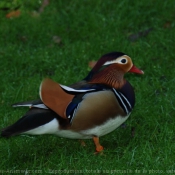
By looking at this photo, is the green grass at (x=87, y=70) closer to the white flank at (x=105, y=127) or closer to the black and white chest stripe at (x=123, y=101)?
the white flank at (x=105, y=127)

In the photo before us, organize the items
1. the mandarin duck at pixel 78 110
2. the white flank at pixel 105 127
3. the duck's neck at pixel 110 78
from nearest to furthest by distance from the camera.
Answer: the mandarin duck at pixel 78 110 → the white flank at pixel 105 127 → the duck's neck at pixel 110 78

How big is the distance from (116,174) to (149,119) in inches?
43.6

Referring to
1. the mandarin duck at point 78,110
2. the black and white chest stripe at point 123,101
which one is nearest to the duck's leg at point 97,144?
the mandarin duck at point 78,110

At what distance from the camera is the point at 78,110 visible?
416 centimetres

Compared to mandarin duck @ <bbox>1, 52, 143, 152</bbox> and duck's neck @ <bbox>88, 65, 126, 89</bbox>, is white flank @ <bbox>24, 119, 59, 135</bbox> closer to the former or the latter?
mandarin duck @ <bbox>1, 52, 143, 152</bbox>

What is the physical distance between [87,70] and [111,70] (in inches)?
63.8

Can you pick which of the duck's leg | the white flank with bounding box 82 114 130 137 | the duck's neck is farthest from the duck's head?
the duck's leg

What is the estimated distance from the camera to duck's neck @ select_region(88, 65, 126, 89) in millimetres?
4387

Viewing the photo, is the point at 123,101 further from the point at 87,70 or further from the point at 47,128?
the point at 87,70

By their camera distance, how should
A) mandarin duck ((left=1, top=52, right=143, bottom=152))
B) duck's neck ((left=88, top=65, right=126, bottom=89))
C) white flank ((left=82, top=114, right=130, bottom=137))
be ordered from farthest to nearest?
duck's neck ((left=88, top=65, right=126, bottom=89)) → white flank ((left=82, top=114, right=130, bottom=137)) → mandarin duck ((left=1, top=52, right=143, bottom=152))

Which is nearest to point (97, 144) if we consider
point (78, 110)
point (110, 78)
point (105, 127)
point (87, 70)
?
point (105, 127)

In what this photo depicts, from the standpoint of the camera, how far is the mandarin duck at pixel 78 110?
161 inches

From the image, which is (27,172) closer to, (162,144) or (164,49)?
(162,144)

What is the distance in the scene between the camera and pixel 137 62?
20.0ft
